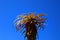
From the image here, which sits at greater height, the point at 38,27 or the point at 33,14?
the point at 33,14

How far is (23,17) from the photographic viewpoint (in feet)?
25.9

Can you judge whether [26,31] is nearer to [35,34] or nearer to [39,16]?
[35,34]

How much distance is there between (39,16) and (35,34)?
0.87m

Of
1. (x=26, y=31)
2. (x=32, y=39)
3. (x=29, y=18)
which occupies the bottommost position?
(x=32, y=39)

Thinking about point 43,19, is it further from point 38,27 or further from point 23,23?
point 23,23

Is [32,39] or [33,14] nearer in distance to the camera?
[32,39]

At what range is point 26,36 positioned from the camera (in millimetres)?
7734

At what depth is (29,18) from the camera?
7.97m

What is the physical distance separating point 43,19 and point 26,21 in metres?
0.80

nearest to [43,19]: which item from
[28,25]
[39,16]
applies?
[39,16]

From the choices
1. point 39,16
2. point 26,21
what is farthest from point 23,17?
point 39,16

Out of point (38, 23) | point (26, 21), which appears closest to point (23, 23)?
point (26, 21)

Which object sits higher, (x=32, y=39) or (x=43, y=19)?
(x=43, y=19)

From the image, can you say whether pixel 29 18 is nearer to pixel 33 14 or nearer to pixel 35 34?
pixel 33 14
